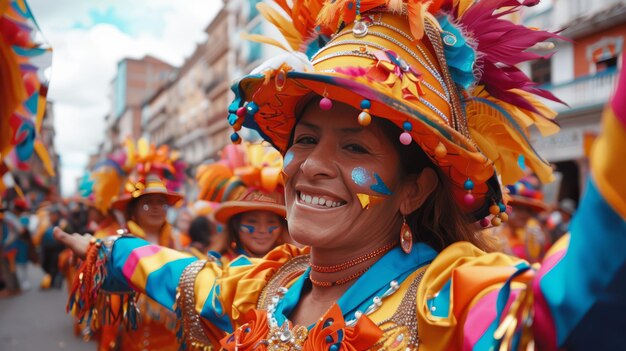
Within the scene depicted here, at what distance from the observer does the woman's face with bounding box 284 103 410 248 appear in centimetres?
177

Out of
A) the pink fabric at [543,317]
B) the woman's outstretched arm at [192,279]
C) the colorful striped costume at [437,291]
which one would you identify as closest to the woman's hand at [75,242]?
the woman's outstretched arm at [192,279]

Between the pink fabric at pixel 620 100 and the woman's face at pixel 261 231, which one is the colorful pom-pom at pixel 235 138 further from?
the woman's face at pixel 261 231

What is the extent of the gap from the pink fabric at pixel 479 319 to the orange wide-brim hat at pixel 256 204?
254cm

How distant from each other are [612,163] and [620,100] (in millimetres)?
100

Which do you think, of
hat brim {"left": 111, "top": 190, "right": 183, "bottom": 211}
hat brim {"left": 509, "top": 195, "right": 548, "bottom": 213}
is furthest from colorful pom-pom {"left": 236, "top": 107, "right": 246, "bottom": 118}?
hat brim {"left": 509, "top": 195, "right": 548, "bottom": 213}

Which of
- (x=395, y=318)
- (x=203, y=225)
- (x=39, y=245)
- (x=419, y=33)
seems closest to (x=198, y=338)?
(x=395, y=318)

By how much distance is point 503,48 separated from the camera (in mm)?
1891

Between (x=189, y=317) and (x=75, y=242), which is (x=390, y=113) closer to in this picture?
(x=189, y=317)

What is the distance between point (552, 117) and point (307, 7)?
38.1 inches

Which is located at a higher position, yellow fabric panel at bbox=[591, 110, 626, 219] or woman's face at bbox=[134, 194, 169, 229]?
yellow fabric panel at bbox=[591, 110, 626, 219]

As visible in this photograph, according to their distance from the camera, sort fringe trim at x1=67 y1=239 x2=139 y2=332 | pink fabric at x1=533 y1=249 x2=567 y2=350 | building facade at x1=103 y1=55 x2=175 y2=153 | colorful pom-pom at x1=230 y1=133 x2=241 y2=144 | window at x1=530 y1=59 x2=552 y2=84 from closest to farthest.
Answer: pink fabric at x1=533 y1=249 x2=567 y2=350 < colorful pom-pom at x1=230 y1=133 x2=241 y2=144 < fringe trim at x1=67 y1=239 x2=139 y2=332 < window at x1=530 y1=59 x2=552 y2=84 < building facade at x1=103 y1=55 x2=175 y2=153

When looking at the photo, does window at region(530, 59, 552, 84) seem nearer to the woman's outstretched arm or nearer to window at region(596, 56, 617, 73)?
window at region(596, 56, 617, 73)

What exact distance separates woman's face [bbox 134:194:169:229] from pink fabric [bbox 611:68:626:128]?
3.69m

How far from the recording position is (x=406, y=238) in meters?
1.86
